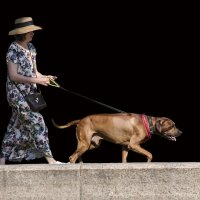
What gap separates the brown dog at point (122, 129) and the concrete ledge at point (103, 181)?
3.96ft

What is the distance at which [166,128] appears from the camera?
34.7 feet

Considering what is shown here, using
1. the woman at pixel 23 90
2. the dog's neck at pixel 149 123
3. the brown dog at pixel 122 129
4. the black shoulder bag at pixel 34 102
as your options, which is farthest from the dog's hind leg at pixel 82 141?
the black shoulder bag at pixel 34 102

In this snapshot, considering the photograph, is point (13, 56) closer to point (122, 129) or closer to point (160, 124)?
point (122, 129)

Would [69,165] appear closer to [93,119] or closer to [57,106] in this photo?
[93,119]

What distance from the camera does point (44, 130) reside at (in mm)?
9719

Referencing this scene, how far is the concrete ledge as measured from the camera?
9.11 m

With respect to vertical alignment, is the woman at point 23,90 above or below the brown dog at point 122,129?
above

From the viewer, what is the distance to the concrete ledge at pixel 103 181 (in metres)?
Result: 9.11

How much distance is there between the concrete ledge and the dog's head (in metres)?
1.31

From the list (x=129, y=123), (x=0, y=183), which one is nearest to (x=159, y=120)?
(x=129, y=123)

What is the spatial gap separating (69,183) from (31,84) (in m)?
1.16

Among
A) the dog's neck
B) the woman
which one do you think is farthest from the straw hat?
the dog's neck

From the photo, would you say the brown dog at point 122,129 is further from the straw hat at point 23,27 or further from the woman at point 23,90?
the straw hat at point 23,27

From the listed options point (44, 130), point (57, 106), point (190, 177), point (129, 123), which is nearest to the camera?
point (190, 177)
